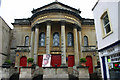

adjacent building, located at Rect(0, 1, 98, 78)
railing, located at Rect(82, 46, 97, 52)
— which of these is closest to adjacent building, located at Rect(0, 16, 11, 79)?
adjacent building, located at Rect(0, 1, 98, 78)

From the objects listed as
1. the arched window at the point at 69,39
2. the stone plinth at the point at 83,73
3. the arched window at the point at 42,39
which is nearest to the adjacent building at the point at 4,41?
the arched window at the point at 42,39

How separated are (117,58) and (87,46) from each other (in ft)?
43.3

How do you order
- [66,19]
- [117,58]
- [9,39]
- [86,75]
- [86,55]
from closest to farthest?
[117,58]
[86,75]
[66,19]
[86,55]
[9,39]

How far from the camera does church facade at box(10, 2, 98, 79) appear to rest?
54.9 ft

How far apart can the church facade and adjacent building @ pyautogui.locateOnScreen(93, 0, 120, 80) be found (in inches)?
330

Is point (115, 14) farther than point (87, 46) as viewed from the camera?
No

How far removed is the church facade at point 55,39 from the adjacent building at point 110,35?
839cm

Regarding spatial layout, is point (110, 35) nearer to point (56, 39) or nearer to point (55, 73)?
point (55, 73)

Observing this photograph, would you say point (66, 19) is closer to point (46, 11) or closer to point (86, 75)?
point (46, 11)

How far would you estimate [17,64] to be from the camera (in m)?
17.5

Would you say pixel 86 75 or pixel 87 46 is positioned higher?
pixel 87 46

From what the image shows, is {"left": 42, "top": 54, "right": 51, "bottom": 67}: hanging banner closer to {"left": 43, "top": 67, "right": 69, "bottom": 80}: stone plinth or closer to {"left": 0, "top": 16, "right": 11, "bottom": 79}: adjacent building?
{"left": 43, "top": 67, "right": 69, "bottom": 80}: stone plinth

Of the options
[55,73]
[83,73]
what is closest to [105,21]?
[83,73]

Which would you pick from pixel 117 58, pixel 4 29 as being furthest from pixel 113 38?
pixel 4 29
